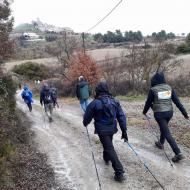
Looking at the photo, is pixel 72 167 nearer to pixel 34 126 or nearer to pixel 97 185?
pixel 97 185

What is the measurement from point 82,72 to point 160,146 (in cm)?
2740

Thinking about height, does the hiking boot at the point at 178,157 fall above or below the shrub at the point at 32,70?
above

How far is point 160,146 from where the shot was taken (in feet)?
37.2

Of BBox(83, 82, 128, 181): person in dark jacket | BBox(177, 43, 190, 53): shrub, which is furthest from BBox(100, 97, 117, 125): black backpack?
BBox(177, 43, 190, 53): shrub

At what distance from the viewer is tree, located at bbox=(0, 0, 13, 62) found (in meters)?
17.8

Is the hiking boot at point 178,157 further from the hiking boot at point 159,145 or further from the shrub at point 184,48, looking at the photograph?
the shrub at point 184,48

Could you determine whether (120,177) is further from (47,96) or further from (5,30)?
(5,30)

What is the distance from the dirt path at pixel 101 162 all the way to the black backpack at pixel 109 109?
4.27 feet

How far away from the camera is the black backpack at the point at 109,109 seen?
8.89m

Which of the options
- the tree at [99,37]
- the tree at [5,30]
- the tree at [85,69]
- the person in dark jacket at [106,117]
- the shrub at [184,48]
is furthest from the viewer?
the tree at [99,37]

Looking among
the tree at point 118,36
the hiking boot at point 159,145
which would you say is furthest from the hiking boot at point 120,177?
the tree at point 118,36

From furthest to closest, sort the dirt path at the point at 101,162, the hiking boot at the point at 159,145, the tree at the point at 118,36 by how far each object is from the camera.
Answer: the tree at the point at 118,36
the hiking boot at the point at 159,145
the dirt path at the point at 101,162

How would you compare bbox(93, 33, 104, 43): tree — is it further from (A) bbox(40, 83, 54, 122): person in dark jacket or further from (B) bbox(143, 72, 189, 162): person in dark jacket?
(B) bbox(143, 72, 189, 162): person in dark jacket

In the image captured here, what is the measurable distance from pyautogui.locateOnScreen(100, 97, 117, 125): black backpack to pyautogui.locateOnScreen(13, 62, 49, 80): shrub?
52.4 metres
